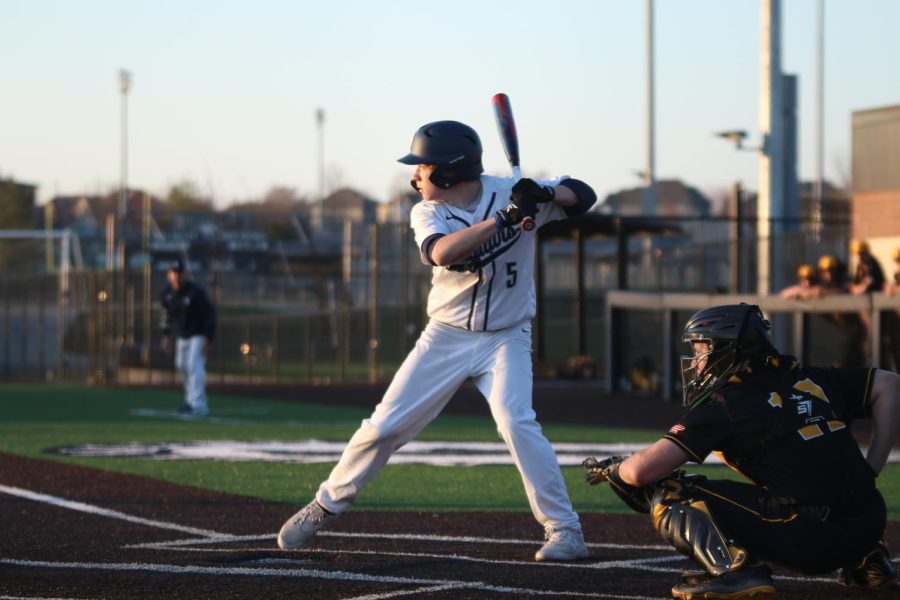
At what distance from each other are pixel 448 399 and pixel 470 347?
11.2 inches

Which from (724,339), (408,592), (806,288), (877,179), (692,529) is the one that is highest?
(877,179)

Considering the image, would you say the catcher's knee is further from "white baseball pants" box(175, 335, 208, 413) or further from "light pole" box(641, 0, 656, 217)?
"light pole" box(641, 0, 656, 217)

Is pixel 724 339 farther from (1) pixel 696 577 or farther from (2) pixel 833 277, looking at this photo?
(2) pixel 833 277

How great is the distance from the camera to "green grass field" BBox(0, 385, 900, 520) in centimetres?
968

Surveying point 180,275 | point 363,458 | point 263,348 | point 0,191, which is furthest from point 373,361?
point 0,191

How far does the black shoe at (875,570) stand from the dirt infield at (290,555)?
0.09 m

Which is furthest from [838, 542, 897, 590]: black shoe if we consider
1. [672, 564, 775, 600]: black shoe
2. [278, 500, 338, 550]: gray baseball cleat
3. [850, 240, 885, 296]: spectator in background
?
[850, 240, 885, 296]: spectator in background

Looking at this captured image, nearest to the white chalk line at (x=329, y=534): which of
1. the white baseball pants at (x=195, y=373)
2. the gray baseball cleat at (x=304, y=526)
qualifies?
the gray baseball cleat at (x=304, y=526)

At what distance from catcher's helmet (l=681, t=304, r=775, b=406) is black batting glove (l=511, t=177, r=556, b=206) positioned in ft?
3.60

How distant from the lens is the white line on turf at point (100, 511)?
782 centimetres

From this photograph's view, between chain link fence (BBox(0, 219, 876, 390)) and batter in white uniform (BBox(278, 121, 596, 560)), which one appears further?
chain link fence (BBox(0, 219, 876, 390))

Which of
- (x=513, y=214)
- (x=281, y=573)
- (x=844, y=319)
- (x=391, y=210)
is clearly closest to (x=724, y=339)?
(x=513, y=214)

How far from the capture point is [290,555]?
22.9 ft

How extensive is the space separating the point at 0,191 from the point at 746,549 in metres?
71.5
